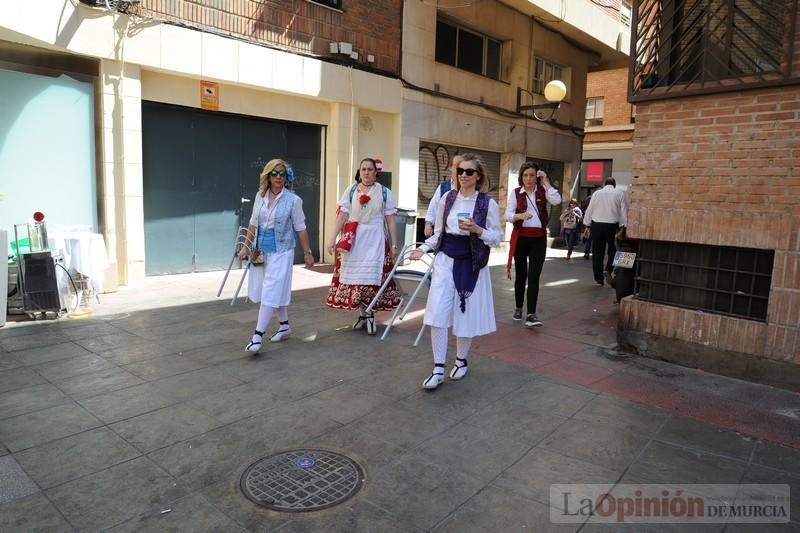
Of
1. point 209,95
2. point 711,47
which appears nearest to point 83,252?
point 209,95

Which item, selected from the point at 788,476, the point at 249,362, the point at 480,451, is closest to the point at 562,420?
the point at 480,451

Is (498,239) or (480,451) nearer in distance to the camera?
(480,451)

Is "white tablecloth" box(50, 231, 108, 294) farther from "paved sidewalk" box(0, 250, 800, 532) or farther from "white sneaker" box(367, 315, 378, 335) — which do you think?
"white sneaker" box(367, 315, 378, 335)

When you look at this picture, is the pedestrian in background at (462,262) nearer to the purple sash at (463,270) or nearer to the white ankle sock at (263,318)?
the purple sash at (463,270)

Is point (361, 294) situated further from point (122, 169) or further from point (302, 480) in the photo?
point (122, 169)

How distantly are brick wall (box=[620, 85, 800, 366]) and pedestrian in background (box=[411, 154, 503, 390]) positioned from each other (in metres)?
1.74

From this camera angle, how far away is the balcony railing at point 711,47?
457 cm

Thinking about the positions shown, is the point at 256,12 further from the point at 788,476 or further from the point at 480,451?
the point at 788,476

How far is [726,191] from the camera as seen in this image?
4762mm

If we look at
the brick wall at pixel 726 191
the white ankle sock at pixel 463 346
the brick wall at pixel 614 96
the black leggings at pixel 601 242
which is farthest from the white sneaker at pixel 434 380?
the brick wall at pixel 614 96

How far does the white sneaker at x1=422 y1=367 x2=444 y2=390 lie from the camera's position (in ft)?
14.5

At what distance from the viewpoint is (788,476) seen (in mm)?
3225

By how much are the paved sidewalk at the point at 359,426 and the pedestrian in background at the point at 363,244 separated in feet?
1.37

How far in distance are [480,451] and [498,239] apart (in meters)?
1.69
